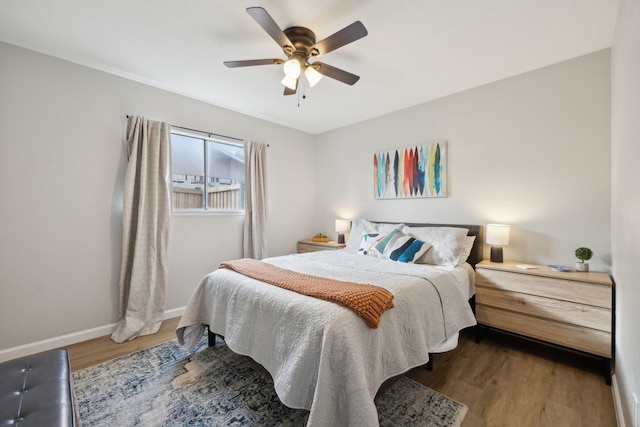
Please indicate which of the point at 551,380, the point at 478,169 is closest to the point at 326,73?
the point at 478,169

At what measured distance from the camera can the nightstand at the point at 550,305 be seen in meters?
1.94

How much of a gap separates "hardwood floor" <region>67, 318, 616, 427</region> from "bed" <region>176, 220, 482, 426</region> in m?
0.30

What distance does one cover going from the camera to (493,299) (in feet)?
7.95

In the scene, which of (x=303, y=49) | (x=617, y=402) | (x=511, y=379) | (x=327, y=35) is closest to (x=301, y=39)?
(x=303, y=49)

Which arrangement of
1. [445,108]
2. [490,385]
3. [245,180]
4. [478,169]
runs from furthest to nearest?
[245,180] → [445,108] → [478,169] → [490,385]

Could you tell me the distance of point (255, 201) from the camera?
3660 millimetres

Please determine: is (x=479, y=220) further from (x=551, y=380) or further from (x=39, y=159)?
(x=39, y=159)

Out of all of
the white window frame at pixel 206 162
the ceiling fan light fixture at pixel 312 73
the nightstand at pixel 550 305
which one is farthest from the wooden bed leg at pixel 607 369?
the white window frame at pixel 206 162

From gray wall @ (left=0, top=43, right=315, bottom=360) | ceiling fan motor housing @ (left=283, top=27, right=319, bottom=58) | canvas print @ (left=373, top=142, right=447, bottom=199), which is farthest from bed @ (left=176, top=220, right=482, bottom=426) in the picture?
ceiling fan motor housing @ (left=283, top=27, right=319, bottom=58)

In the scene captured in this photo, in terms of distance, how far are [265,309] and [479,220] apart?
2510mm

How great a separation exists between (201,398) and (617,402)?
2576 millimetres

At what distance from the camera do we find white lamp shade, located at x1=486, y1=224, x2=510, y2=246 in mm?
2537

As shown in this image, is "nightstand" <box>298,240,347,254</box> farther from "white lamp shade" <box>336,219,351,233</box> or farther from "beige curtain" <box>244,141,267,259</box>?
"beige curtain" <box>244,141,267,259</box>

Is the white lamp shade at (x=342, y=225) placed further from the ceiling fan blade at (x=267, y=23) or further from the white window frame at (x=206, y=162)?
the ceiling fan blade at (x=267, y=23)
